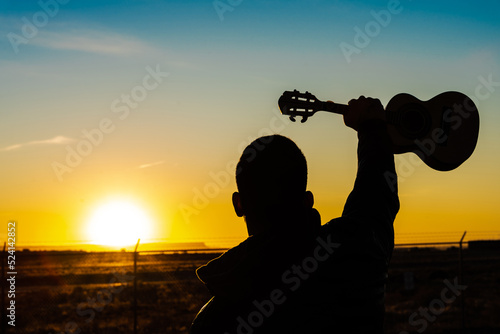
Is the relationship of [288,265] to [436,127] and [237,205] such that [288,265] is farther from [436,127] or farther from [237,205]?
[436,127]

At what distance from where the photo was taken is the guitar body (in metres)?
2.88

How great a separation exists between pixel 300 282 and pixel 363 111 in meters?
0.77

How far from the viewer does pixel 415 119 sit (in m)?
3.14

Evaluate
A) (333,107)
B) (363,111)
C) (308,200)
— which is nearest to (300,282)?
(308,200)

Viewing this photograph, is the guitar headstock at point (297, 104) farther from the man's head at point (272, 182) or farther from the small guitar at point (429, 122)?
the man's head at point (272, 182)

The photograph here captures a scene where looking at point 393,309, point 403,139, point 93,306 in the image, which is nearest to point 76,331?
point 93,306

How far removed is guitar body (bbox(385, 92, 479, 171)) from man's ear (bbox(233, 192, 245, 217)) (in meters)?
1.33

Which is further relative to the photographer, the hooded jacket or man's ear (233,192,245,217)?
man's ear (233,192,245,217)

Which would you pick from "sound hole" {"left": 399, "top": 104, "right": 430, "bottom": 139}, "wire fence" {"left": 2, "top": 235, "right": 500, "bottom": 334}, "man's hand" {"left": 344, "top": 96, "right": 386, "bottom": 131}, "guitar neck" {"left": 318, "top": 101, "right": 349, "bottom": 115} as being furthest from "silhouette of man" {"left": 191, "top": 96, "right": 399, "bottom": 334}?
"wire fence" {"left": 2, "top": 235, "right": 500, "bottom": 334}

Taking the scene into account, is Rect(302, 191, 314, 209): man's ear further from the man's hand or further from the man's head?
the man's hand

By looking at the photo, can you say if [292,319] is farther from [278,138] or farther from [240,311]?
[278,138]

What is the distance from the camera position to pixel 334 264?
63.1 inches

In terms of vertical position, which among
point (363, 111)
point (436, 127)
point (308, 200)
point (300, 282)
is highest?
point (436, 127)

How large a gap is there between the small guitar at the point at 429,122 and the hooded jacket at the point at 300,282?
3.48 ft
